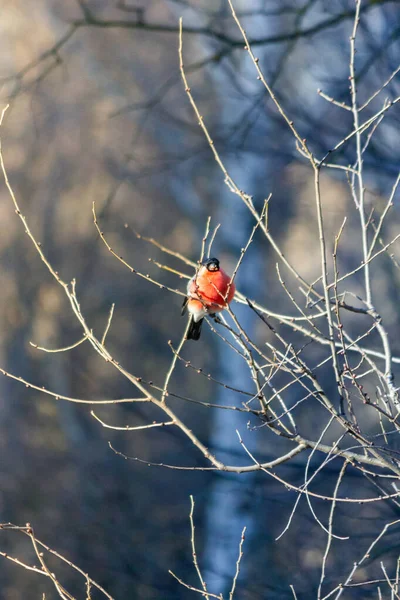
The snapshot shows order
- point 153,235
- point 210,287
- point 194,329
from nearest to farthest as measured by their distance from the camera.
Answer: point 210,287 → point 194,329 → point 153,235

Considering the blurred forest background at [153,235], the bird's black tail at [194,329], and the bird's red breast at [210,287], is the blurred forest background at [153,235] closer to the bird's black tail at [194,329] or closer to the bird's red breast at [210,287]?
the bird's black tail at [194,329]

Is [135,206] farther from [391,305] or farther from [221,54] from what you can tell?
[391,305]

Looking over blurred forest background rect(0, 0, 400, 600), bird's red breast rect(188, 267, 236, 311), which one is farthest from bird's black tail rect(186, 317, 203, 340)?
blurred forest background rect(0, 0, 400, 600)

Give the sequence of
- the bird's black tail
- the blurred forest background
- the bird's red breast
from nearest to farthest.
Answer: the bird's red breast, the bird's black tail, the blurred forest background

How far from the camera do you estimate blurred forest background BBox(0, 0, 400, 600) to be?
2.97m

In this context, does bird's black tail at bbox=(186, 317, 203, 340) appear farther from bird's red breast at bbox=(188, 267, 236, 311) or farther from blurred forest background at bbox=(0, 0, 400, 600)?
blurred forest background at bbox=(0, 0, 400, 600)

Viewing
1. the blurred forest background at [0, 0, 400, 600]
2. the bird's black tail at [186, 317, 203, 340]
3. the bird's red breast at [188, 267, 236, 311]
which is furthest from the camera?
the blurred forest background at [0, 0, 400, 600]

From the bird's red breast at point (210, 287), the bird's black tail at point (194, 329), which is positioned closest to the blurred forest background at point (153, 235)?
the bird's black tail at point (194, 329)

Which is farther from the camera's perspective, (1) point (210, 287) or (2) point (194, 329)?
(2) point (194, 329)

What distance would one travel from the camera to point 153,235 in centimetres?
307

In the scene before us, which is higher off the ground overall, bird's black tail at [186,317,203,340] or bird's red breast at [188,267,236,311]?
bird's black tail at [186,317,203,340]

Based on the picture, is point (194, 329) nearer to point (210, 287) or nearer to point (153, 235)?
point (210, 287)

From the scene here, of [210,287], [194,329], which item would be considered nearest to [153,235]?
[194,329]

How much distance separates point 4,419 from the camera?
9.69 ft
